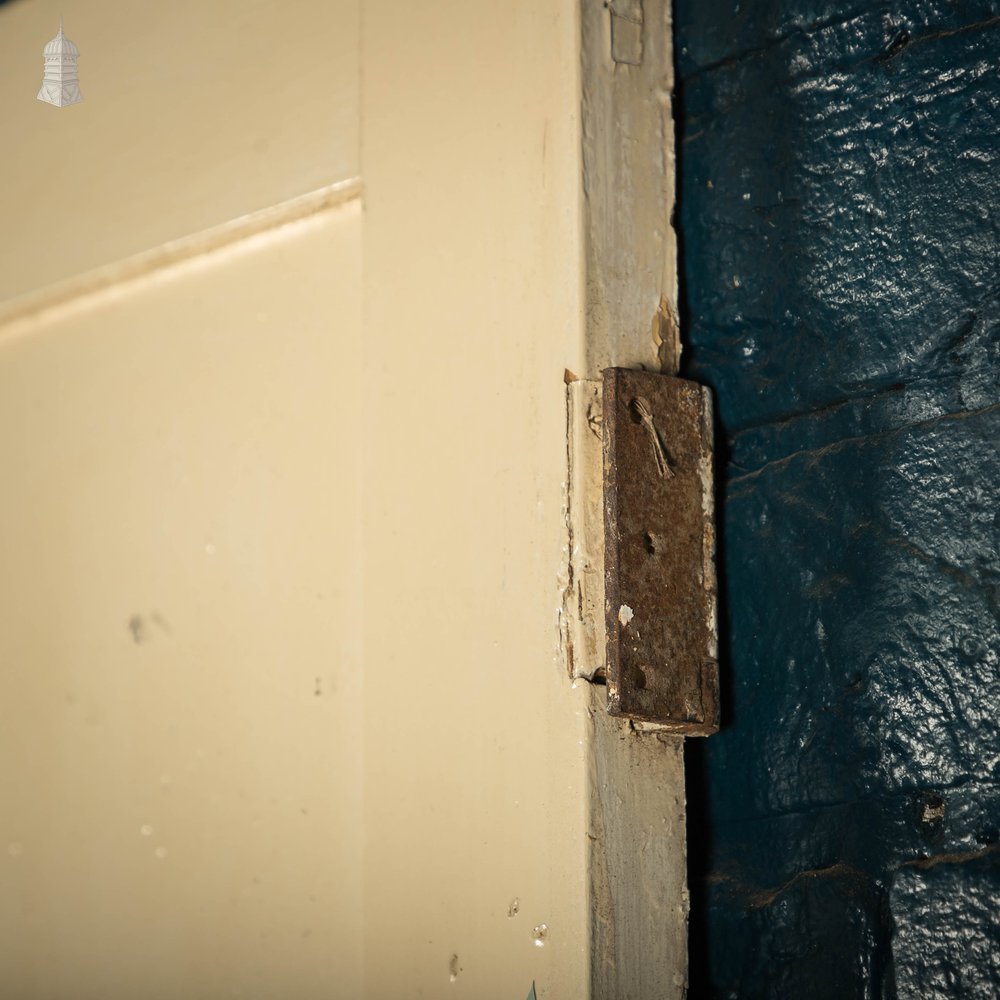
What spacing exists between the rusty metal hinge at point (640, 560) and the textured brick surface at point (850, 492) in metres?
0.05

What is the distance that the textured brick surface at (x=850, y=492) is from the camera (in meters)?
0.97

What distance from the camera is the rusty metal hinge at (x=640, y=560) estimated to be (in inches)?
39.8

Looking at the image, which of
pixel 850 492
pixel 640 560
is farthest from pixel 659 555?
pixel 850 492

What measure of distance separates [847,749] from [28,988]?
3.36 ft

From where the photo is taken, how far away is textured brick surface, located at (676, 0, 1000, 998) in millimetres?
971

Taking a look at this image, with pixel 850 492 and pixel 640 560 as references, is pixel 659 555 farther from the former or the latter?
pixel 850 492

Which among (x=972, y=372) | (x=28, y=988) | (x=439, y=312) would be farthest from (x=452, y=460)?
(x=28, y=988)

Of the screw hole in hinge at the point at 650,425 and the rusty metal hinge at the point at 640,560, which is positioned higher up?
the screw hole in hinge at the point at 650,425

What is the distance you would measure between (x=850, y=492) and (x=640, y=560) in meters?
0.19

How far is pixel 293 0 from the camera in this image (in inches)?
54.0

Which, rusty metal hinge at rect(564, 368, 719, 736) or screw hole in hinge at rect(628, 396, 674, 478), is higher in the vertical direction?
screw hole in hinge at rect(628, 396, 674, 478)

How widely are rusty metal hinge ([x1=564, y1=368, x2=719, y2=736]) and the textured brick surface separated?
2.0 inches

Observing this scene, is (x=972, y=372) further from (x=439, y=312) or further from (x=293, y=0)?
(x=293, y=0)

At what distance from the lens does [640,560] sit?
3.37 feet
